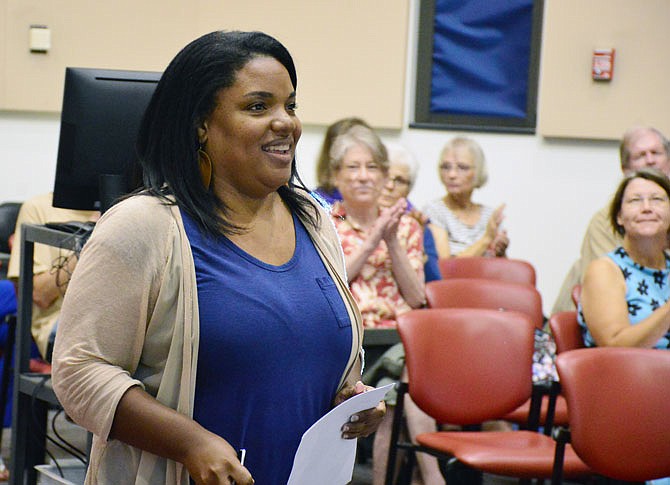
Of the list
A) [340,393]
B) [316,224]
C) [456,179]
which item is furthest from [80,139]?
[456,179]

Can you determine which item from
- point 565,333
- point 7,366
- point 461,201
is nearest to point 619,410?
point 565,333

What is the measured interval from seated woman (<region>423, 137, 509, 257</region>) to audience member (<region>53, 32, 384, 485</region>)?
13.3 feet

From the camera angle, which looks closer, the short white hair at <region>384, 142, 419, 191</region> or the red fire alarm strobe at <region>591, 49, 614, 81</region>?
the short white hair at <region>384, 142, 419, 191</region>

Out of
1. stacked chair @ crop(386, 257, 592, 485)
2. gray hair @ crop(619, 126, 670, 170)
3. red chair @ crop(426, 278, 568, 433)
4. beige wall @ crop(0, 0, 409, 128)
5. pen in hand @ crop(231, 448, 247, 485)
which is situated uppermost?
beige wall @ crop(0, 0, 409, 128)

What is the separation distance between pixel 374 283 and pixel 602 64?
2993 mm

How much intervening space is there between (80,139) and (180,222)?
1.04 metres

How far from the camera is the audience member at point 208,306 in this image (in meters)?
1.53

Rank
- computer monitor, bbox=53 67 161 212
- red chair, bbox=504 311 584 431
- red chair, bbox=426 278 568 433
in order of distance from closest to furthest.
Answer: computer monitor, bbox=53 67 161 212 → red chair, bbox=504 311 584 431 → red chair, bbox=426 278 568 433

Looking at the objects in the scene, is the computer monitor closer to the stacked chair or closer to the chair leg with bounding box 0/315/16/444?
the stacked chair

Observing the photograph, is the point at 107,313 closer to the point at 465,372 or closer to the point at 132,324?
the point at 132,324

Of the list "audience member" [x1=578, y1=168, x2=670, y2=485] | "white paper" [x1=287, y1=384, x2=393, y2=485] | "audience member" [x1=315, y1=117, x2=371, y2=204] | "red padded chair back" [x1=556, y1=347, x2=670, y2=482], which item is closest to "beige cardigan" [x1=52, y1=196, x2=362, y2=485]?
"white paper" [x1=287, y1=384, x2=393, y2=485]

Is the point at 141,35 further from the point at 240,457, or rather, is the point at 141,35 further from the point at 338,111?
the point at 240,457

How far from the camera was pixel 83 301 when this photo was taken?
153cm

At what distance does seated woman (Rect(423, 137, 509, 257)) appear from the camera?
5.79 meters
